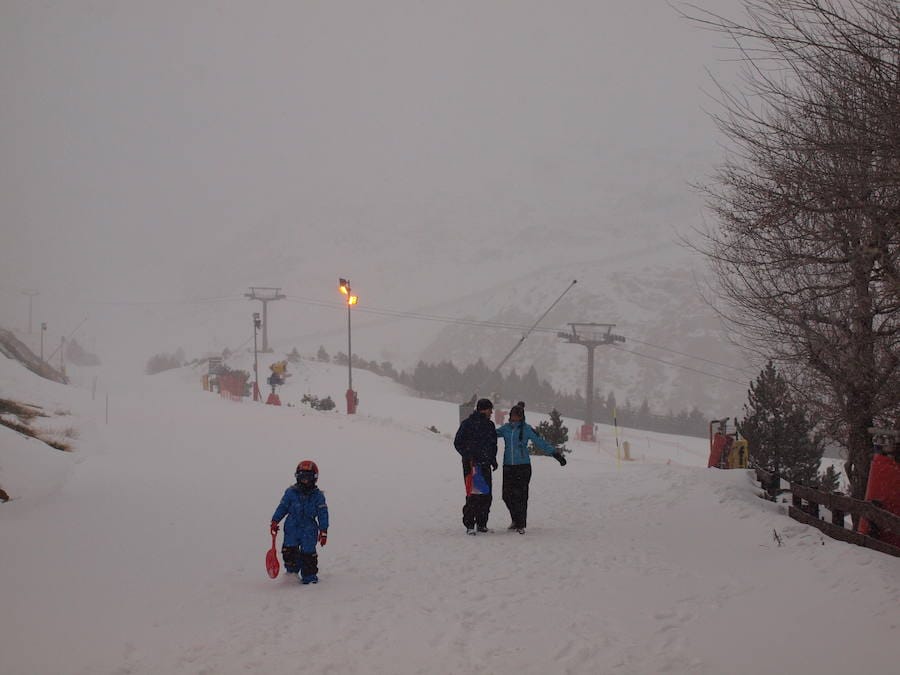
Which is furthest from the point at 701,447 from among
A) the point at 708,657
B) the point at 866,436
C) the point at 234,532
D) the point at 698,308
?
the point at 698,308

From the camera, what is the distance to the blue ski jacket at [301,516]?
8102 millimetres

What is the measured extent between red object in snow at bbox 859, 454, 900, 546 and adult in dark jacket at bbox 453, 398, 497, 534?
4727 millimetres

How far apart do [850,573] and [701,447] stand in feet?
171

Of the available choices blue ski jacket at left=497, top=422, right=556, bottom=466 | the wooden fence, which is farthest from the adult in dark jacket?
the wooden fence

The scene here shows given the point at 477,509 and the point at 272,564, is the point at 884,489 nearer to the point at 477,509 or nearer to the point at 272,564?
the point at 477,509

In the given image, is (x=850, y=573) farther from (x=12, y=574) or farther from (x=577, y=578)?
(x=12, y=574)

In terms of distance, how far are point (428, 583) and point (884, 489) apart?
17.0 ft

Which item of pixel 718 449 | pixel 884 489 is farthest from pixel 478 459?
pixel 718 449

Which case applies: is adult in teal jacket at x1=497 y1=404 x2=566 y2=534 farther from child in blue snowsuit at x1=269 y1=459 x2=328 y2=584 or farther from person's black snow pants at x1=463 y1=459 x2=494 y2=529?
child in blue snowsuit at x1=269 y1=459 x2=328 y2=584

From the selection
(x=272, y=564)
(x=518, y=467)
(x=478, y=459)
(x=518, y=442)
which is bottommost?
(x=272, y=564)

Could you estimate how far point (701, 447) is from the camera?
56.1 m

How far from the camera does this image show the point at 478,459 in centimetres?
1043

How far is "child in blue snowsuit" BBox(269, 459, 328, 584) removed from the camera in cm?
806

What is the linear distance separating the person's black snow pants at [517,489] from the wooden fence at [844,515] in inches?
141
